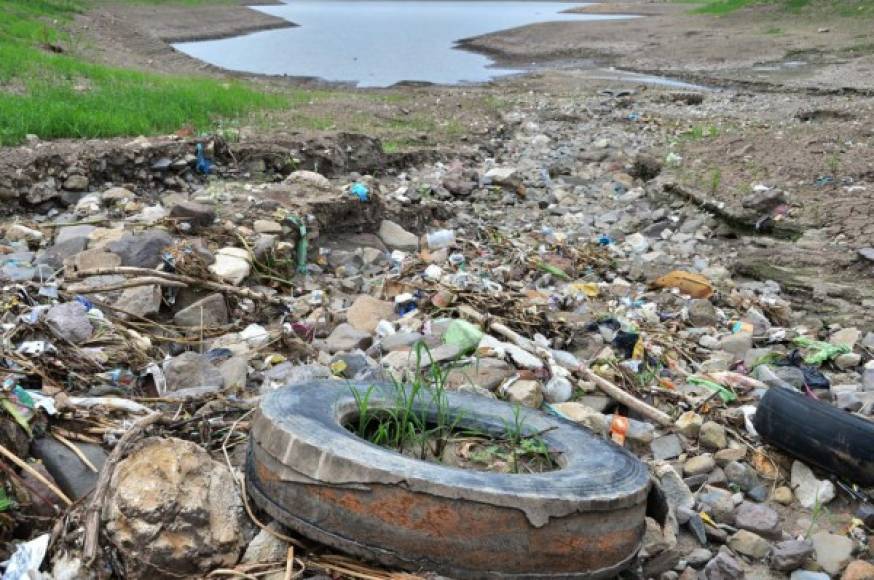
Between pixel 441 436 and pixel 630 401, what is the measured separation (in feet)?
4.24

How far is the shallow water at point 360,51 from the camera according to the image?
21.4 meters

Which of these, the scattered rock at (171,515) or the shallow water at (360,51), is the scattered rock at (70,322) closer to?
the scattered rock at (171,515)

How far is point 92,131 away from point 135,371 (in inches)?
190

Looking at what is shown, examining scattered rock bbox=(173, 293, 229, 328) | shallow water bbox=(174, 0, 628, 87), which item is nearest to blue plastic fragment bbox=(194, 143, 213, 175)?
scattered rock bbox=(173, 293, 229, 328)

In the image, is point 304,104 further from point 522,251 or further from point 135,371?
point 135,371

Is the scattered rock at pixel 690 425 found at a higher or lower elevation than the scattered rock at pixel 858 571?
higher

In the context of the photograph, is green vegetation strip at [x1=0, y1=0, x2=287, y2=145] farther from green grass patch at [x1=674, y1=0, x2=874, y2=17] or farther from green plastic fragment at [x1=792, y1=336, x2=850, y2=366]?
green grass patch at [x1=674, y1=0, x2=874, y2=17]

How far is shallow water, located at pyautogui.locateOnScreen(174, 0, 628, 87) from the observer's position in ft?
70.3

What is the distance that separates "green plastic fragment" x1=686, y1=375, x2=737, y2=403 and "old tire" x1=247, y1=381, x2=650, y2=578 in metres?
1.62

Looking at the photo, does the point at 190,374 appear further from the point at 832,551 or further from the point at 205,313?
the point at 832,551

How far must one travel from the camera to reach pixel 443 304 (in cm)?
479

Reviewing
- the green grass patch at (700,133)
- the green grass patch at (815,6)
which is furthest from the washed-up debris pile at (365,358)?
the green grass patch at (815,6)

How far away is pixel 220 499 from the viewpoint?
2.47 metres

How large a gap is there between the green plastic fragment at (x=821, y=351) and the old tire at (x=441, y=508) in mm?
2470
